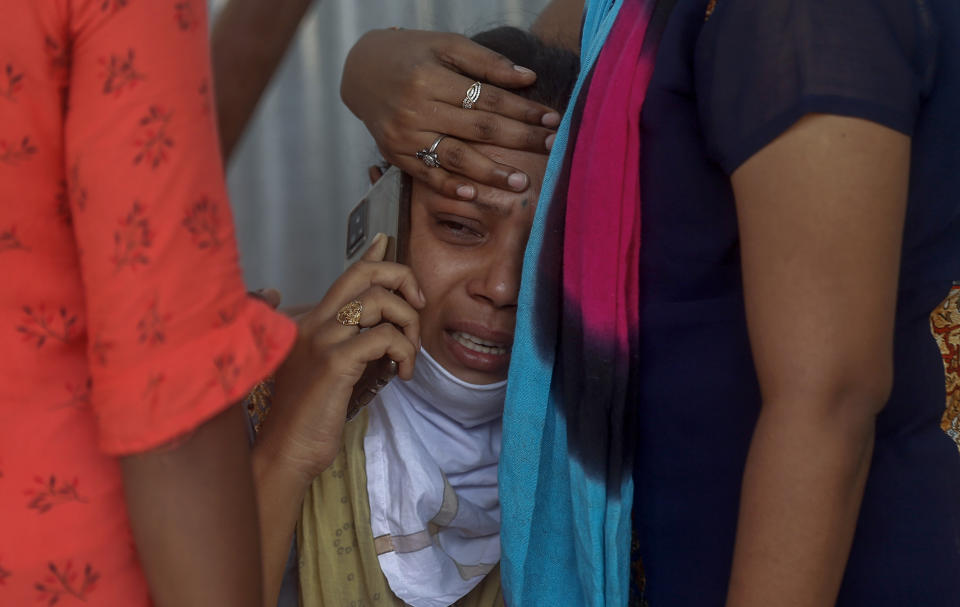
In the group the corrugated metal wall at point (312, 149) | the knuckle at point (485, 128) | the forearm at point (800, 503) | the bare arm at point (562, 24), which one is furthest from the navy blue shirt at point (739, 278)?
the corrugated metal wall at point (312, 149)

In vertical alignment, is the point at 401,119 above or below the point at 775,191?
below

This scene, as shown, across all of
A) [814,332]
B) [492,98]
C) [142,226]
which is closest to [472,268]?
Answer: [492,98]

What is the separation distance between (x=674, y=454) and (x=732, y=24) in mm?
445

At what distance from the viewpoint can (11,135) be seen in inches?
22.1

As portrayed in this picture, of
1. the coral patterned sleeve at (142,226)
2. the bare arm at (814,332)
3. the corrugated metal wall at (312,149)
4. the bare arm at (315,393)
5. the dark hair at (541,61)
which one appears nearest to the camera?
the coral patterned sleeve at (142,226)

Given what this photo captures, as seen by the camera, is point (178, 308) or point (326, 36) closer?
point (178, 308)

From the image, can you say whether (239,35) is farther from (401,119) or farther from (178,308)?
(178,308)

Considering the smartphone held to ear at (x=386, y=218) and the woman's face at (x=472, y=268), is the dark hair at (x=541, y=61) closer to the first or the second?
the woman's face at (x=472, y=268)

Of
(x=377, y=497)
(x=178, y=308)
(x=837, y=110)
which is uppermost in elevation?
(x=837, y=110)

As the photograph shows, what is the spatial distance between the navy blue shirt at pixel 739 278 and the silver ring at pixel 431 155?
16.2 inches

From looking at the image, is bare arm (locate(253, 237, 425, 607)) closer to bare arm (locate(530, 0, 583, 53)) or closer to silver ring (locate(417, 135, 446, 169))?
silver ring (locate(417, 135, 446, 169))

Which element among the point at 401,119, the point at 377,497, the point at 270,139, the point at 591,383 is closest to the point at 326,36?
the point at 270,139

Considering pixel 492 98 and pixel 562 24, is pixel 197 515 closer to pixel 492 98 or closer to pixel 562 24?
pixel 492 98

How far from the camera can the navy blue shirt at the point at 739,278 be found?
704 millimetres
